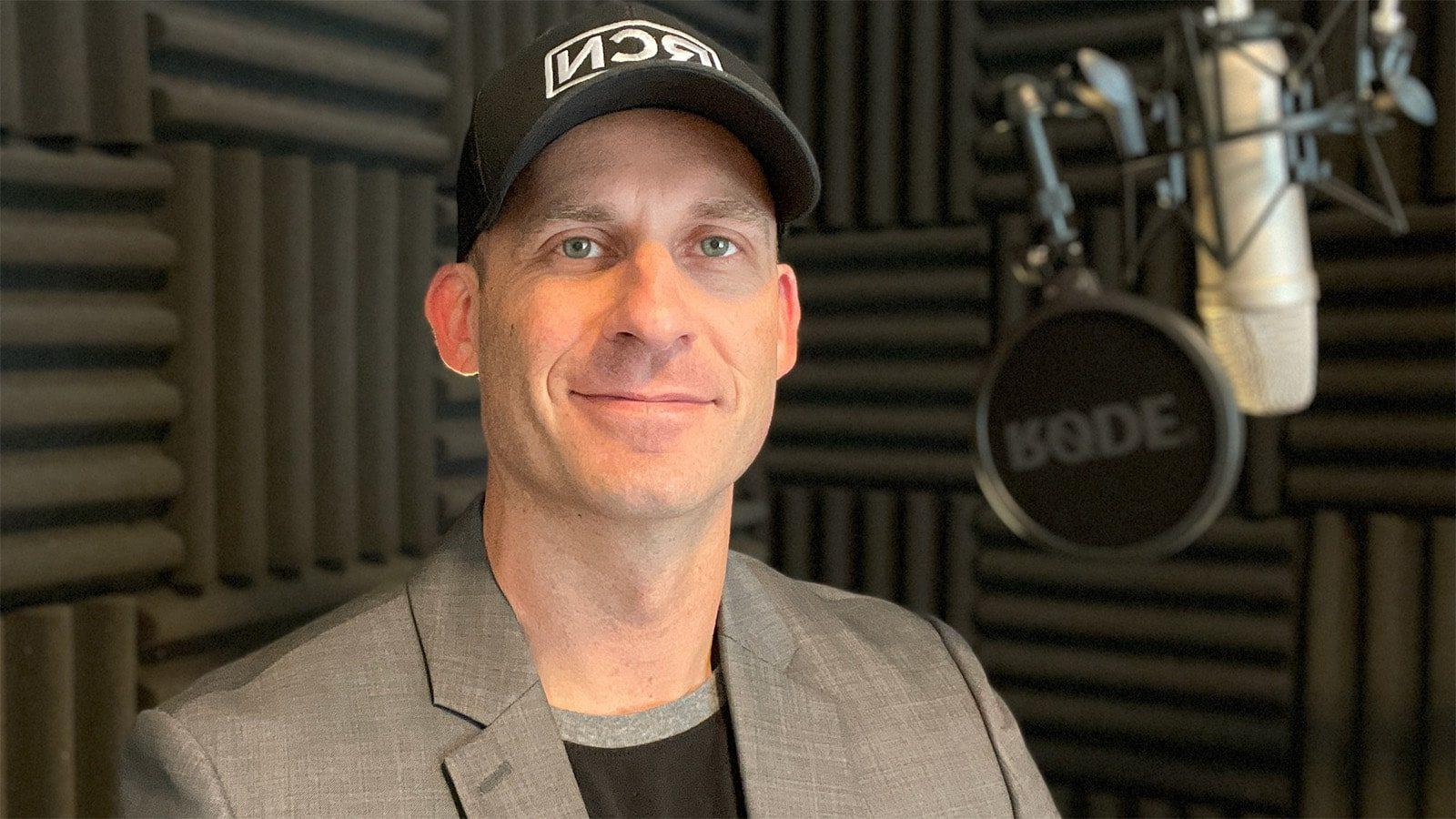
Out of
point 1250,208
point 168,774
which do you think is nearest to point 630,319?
point 168,774

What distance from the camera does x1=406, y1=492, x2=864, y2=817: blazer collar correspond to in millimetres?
965

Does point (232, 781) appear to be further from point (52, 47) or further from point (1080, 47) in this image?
point (1080, 47)

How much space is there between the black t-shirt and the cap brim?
0.45m

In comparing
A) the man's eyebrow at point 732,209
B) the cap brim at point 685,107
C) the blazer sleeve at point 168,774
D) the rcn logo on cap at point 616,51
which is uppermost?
the rcn logo on cap at point 616,51

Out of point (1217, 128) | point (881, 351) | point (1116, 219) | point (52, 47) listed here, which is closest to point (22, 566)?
point (52, 47)

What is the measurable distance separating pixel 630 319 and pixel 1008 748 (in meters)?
0.55

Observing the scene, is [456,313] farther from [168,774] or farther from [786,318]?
[168,774]

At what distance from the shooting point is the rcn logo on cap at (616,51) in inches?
39.6

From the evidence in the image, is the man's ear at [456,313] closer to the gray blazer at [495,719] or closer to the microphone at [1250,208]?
the gray blazer at [495,719]

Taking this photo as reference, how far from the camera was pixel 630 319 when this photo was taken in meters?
0.99

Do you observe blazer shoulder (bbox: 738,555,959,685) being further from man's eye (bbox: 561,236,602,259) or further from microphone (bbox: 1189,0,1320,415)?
microphone (bbox: 1189,0,1320,415)

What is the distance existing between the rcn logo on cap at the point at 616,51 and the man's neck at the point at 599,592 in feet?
1.13

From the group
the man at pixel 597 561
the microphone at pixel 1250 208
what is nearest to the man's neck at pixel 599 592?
the man at pixel 597 561

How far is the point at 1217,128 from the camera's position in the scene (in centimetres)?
183
